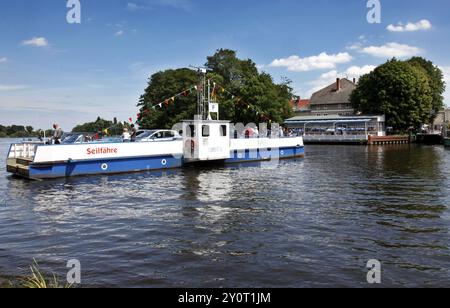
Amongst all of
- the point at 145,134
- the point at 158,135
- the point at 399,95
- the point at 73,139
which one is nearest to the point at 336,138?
the point at 399,95

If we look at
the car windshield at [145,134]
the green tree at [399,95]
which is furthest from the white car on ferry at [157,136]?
the green tree at [399,95]

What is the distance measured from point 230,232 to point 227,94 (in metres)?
62.7

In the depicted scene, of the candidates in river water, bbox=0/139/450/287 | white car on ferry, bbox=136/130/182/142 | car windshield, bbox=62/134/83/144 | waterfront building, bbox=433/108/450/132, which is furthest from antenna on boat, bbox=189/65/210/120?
waterfront building, bbox=433/108/450/132

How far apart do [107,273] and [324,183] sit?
14341mm

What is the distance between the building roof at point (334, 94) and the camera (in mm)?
99812

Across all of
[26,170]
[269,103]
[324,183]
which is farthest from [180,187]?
[269,103]

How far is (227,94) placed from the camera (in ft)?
238

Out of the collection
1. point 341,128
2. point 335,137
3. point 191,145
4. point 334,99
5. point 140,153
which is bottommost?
point 140,153

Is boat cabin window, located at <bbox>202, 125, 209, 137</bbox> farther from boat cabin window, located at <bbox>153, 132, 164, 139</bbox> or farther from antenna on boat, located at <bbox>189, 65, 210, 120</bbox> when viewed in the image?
boat cabin window, located at <bbox>153, 132, 164, 139</bbox>

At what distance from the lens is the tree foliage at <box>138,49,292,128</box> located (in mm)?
67875

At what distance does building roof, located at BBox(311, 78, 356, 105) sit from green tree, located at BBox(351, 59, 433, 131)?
22898 millimetres

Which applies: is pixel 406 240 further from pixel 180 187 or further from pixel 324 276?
pixel 180 187

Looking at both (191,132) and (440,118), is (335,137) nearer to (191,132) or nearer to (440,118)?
(440,118)

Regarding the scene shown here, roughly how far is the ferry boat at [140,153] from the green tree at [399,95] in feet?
157
